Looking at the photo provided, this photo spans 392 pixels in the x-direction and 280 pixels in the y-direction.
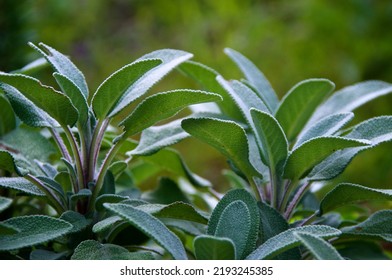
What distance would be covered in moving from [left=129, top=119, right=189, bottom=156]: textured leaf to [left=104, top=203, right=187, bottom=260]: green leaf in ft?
0.54

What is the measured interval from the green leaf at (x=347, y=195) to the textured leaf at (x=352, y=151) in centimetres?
2

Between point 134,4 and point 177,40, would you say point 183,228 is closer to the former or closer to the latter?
point 177,40

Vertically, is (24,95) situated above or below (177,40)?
above

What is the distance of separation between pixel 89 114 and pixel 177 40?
172 centimetres

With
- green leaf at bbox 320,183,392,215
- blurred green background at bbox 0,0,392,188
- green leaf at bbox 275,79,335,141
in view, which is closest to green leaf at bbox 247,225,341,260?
green leaf at bbox 320,183,392,215

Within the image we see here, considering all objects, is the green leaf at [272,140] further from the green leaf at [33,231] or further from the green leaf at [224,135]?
the green leaf at [33,231]

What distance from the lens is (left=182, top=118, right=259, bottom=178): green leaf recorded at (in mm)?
597

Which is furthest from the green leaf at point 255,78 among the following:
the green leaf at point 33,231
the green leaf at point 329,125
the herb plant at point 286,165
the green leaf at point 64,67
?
the green leaf at point 33,231

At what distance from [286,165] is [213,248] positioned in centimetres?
17

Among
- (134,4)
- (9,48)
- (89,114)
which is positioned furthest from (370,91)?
(134,4)

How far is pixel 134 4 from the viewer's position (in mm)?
2768

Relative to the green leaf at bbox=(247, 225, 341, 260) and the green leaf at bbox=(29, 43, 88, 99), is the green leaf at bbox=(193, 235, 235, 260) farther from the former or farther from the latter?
the green leaf at bbox=(29, 43, 88, 99)

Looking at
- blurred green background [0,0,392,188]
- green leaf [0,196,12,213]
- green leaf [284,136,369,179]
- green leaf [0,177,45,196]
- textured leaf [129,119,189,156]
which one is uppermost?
green leaf [284,136,369,179]

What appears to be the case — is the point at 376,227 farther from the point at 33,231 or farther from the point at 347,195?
the point at 33,231
